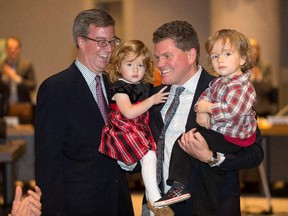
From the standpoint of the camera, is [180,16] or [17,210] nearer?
[17,210]

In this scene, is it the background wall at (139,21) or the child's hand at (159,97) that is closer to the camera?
the child's hand at (159,97)

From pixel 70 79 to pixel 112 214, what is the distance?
76 cm

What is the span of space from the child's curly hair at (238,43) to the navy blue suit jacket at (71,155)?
802 millimetres

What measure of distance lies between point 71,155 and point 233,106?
38.2 inches

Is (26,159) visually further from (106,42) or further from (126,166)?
(106,42)

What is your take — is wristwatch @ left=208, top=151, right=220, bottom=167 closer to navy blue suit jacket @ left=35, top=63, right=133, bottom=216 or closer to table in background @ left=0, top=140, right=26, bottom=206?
navy blue suit jacket @ left=35, top=63, right=133, bottom=216

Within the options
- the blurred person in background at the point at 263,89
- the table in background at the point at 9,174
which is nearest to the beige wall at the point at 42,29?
the blurred person in background at the point at 263,89

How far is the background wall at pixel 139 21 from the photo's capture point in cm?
1431

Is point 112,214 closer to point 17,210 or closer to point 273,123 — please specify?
point 17,210

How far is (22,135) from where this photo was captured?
395 inches

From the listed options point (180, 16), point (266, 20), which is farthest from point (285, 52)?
point (180, 16)

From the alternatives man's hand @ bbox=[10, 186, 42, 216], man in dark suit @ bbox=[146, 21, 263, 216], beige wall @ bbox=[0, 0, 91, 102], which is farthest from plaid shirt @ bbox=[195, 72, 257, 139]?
beige wall @ bbox=[0, 0, 91, 102]

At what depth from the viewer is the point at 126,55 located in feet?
13.1

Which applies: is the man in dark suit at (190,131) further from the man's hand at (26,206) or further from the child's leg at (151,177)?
Answer: the man's hand at (26,206)
